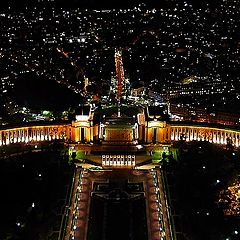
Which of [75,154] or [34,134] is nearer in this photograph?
[75,154]

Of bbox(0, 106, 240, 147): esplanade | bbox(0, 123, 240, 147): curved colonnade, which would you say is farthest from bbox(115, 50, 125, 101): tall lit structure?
bbox(0, 123, 240, 147): curved colonnade

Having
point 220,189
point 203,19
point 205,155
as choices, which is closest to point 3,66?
point 205,155

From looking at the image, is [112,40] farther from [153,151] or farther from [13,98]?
[153,151]

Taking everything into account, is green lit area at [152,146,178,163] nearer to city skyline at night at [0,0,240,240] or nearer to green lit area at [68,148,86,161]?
city skyline at night at [0,0,240,240]

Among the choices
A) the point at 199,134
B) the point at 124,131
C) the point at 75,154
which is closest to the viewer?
the point at 75,154

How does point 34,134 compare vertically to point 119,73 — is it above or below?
below

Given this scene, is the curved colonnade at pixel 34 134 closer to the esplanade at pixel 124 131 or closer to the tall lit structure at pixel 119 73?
the esplanade at pixel 124 131

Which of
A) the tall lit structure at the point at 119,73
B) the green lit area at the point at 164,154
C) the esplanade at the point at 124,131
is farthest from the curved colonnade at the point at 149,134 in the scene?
the tall lit structure at the point at 119,73

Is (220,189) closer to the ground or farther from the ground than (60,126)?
closer to the ground

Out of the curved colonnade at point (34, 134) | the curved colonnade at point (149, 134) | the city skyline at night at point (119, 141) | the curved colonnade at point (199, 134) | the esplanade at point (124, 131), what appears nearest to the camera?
the city skyline at night at point (119, 141)

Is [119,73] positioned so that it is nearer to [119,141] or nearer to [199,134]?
[199,134]

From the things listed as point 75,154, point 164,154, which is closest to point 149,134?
point 164,154
